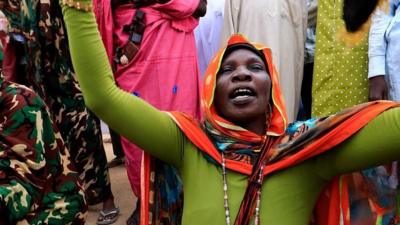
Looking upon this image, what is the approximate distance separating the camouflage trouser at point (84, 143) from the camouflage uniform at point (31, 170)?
126 cm

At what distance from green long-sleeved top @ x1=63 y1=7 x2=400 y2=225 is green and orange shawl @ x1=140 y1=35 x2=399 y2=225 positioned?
29 mm

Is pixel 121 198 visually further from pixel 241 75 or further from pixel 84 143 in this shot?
Result: pixel 241 75

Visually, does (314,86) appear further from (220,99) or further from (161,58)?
(220,99)

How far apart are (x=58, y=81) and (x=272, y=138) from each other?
6.40 ft

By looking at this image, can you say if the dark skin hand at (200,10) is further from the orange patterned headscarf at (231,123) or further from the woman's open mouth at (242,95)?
the woman's open mouth at (242,95)

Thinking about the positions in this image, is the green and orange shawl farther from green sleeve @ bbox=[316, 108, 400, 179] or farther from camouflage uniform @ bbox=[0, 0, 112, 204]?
camouflage uniform @ bbox=[0, 0, 112, 204]

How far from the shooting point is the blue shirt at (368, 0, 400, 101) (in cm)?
299

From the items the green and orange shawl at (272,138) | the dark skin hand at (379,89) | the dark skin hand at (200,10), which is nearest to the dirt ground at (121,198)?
the dark skin hand at (200,10)

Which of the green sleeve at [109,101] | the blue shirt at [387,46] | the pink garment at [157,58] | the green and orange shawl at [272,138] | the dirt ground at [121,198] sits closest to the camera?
the green sleeve at [109,101]

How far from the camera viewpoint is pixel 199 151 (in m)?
1.95

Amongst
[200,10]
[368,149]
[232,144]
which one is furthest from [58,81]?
[368,149]

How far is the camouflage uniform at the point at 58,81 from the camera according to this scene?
340cm

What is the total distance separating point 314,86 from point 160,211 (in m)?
1.70

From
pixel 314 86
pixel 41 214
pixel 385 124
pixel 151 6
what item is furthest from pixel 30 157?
pixel 314 86
